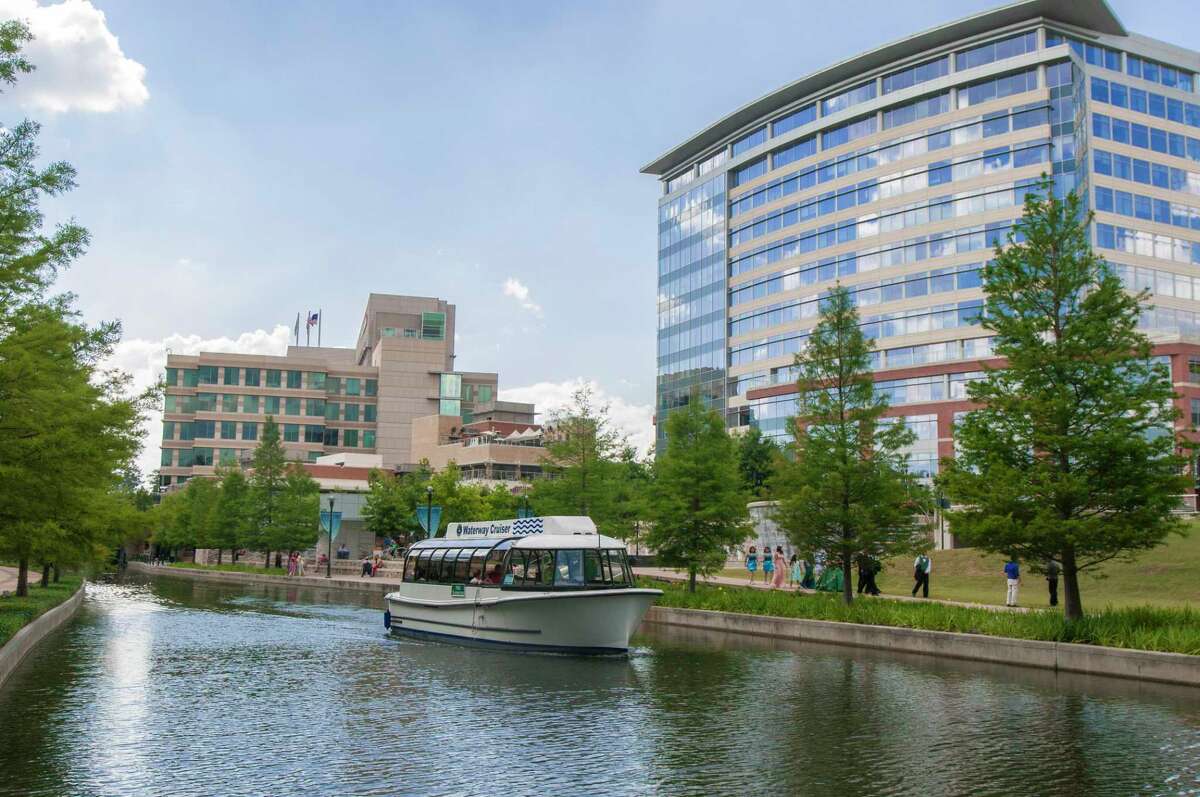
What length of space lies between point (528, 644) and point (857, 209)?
237 ft

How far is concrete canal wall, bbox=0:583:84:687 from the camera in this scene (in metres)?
19.6

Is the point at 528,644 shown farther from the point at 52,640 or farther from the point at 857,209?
the point at 857,209

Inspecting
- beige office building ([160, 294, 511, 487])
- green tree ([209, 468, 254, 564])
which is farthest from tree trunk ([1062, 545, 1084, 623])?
beige office building ([160, 294, 511, 487])

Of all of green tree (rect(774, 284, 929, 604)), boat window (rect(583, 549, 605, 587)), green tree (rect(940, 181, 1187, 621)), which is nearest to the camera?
green tree (rect(940, 181, 1187, 621))

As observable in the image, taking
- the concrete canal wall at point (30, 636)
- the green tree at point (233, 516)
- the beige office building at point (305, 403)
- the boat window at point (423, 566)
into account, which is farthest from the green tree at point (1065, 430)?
the beige office building at point (305, 403)

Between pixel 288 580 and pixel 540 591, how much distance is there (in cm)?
4227

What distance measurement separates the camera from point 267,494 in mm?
80750

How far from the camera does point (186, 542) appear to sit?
10056 centimetres

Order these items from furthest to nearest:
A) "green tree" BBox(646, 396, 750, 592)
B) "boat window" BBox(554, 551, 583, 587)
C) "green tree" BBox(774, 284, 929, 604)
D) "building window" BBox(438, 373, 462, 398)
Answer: "building window" BBox(438, 373, 462, 398), "green tree" BBox(646, 396, 750, 592), "green tree" BBox(774, 284, 929, 604), "boat window" BBox(554, 551, 583, 587)

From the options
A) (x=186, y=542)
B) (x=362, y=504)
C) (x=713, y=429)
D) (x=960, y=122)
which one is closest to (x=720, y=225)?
(x=960, y=122)

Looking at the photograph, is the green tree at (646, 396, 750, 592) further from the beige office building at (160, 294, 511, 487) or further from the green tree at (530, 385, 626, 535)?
the beige office building at (160, 294, 511, 487)

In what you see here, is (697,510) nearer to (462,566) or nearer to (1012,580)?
(1012,580)

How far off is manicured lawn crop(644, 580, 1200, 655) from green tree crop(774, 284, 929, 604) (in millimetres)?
1820

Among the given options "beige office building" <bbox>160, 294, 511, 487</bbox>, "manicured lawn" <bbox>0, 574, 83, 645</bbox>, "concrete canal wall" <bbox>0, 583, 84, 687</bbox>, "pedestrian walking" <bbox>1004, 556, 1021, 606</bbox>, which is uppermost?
"beige office building" <bbox>160, 294, 511, 487</bbox>
